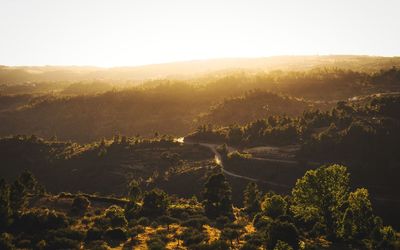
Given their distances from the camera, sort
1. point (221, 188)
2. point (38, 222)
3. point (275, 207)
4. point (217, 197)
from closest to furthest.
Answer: point (38, 222) < point (275, 207) < point (217, 197) < point (221, 188)

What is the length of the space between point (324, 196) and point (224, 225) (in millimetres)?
17279

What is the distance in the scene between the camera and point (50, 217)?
6412cm

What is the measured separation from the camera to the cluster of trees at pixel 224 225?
178 ft

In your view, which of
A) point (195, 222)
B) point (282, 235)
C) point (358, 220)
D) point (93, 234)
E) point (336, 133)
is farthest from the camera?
point (336, 133)

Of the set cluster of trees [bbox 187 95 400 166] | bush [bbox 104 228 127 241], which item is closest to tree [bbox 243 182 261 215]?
bush [bbox 104 228 127 241]

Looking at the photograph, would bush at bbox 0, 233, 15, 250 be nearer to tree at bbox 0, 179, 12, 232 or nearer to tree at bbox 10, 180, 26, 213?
tree at bbox 0, 179, 12, 232

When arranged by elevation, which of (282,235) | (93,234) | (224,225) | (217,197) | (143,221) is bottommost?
(224,225)

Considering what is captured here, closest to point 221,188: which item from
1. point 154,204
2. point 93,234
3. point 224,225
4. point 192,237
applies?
point 224,225

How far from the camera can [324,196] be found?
2424 inches

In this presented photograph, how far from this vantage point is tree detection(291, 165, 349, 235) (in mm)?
61594

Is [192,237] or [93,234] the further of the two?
[93,234]

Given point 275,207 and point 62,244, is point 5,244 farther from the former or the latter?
point 275,207

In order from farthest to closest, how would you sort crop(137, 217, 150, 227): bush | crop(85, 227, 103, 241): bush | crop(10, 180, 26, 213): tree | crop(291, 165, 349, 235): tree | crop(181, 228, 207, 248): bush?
crop(10, 180, 26, 213): tree → crop(137, 217, 150, 227): bush → crop(291, 165, 349, 235): tree → crop(85, 227, 103, 241): bush → crop(181, 228, 207, 248): bush

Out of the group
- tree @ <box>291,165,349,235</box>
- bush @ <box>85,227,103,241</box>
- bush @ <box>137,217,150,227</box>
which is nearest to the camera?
bush @ <box>85,227,103,241</box>
